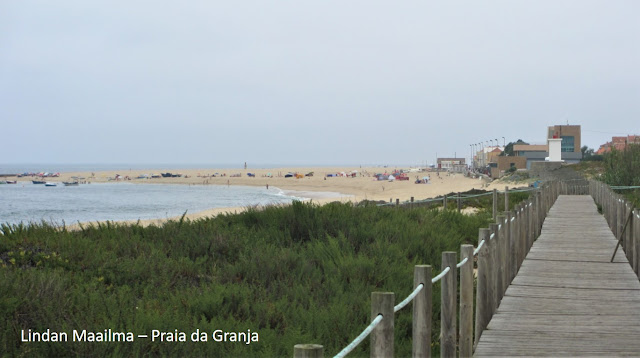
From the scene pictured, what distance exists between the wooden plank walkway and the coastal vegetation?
84 centimetres

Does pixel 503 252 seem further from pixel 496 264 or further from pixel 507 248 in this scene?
pixel 496 264

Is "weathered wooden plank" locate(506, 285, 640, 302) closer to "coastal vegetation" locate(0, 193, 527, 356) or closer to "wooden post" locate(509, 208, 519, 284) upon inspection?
"wooden post" locate(509, 208, 519, 284)

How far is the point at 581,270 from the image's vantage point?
35.7 ft

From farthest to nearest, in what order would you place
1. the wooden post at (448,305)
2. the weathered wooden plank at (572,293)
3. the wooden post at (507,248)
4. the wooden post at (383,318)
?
the wooden post at (507,248) < the weathered wooden plank at (572,293) < the wooden post at (448,305) < the wooden post at (383,318)

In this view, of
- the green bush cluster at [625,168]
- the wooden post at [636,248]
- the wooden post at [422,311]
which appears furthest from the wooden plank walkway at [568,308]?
the green bush cluster at [625,168]

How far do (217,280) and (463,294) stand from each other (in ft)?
11.2

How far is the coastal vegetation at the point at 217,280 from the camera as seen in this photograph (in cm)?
588

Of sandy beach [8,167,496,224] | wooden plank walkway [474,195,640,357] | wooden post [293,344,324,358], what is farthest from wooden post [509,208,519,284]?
sandy beach [8,167,496,224]

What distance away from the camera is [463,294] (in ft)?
20.3

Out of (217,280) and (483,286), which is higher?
(483,286)

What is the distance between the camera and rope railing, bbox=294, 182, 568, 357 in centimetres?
337

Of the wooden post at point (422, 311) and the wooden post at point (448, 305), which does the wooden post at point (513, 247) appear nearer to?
the wooden post at point (448, 305)

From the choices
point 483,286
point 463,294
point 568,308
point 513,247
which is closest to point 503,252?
point 568,308

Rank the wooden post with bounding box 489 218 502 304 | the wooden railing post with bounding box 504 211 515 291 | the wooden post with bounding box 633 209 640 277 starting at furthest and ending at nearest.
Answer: the wooden post with bounding box 633 209 640 277 → the wooden railing post with bounding box 504 211 515 291 → the wooden post with bounding box 489 218 502 304
